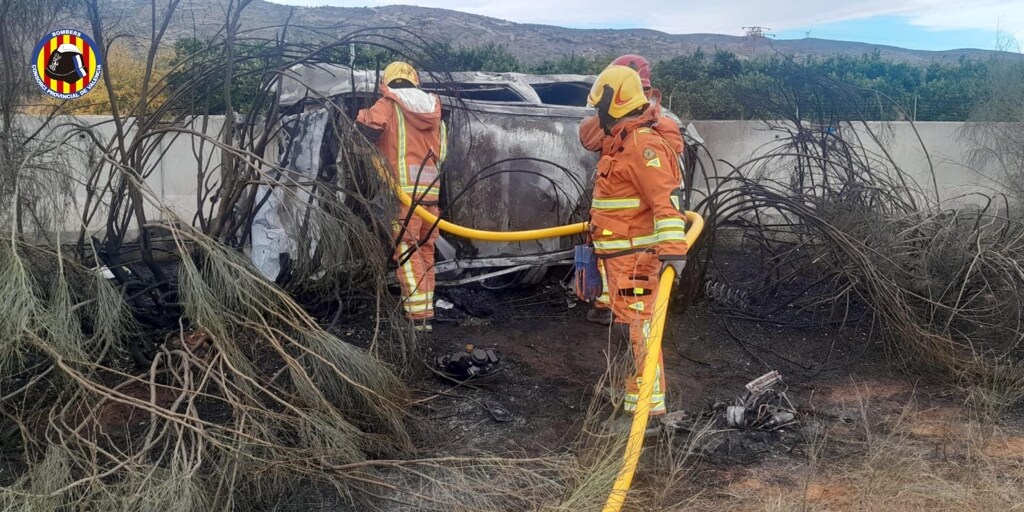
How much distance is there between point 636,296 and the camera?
13.2ft

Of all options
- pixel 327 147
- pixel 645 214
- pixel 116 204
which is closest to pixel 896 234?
pixel 645 214

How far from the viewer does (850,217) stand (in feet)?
17.5

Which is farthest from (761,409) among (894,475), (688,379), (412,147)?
(412,147)

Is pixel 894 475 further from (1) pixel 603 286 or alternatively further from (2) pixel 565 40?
(2) pixel 565 40

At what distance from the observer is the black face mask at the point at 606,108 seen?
410cm

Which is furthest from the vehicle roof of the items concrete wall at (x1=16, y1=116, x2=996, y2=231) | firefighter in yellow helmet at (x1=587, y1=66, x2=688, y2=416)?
concrete wall at (x1=16, y1=116, x2=996, y2=231)

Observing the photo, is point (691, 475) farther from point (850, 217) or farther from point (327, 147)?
point (327, 147)

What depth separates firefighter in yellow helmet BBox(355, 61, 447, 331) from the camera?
521cm

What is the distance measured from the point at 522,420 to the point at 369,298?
1.19m

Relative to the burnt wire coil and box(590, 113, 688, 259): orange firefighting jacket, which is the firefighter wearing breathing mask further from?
the burnt wire coil

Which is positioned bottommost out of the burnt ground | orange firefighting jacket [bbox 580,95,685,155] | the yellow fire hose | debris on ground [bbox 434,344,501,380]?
the burnt ground

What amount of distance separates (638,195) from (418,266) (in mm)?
1885

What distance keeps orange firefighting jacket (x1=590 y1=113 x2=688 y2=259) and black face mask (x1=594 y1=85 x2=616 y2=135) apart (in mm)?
44

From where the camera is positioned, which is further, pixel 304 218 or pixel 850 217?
pixel 850 217
